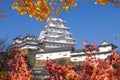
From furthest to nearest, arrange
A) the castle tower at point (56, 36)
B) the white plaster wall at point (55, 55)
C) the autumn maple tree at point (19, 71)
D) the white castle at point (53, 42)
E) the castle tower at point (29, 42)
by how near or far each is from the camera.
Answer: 1. the castle tower at point (56, 36)
2. the castle tower at point (29, 42)
3. the white castle at point (53, 42)
4. the white plaster wall at point (55, 55)
5. the autumn maple tree at point (19, 71)

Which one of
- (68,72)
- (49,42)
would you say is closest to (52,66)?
(68,72)

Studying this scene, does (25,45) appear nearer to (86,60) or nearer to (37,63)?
(37,63)

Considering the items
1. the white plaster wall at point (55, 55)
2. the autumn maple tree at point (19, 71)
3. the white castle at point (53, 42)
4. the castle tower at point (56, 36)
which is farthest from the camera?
the castle tower at point (56, 36)

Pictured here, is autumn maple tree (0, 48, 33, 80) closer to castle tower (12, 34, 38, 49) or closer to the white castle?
the white castle

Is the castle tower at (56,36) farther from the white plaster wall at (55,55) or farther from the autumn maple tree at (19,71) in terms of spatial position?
the autumn maple tree at (19,71)

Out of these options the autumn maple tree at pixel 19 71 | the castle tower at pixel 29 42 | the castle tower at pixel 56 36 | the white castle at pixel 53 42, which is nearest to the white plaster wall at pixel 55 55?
the white castle at pixel 53 42

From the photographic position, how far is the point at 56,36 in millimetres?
67312

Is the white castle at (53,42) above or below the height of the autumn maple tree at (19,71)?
above

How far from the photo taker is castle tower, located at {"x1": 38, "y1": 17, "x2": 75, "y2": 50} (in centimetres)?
6400

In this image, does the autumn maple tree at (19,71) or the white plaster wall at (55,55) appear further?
the white plaster wall at (55,55)

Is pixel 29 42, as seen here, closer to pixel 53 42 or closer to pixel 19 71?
Result: pixel 53 42

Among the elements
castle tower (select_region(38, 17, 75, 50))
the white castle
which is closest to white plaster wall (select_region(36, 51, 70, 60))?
the white castle

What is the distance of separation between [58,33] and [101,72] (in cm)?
6393

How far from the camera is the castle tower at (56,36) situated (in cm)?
6400
